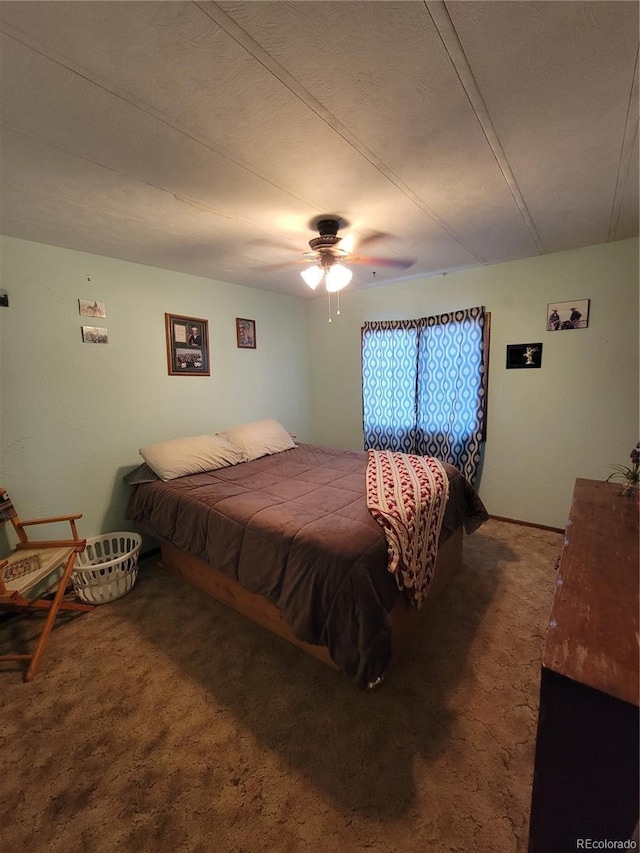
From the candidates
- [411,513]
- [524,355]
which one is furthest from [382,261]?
[411,513]

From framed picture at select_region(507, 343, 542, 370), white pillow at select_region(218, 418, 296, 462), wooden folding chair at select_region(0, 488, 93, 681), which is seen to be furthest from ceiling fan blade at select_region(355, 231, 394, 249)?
wooden folding chair at select_region(0, 488, 93, 681)

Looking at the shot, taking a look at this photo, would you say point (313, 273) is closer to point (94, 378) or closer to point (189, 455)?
point (189, 455)

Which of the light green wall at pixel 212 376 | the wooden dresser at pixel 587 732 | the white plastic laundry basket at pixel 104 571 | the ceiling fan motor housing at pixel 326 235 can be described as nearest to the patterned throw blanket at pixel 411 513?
the wooden dresser at pixel 587 732

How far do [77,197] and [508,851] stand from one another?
313 cm

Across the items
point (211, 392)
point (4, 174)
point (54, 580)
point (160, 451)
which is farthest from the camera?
point (211, 392)

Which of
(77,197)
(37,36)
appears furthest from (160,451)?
(37,36)

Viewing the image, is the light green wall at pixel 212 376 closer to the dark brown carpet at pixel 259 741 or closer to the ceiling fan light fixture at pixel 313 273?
the dark brown carpet at pixel 259 741

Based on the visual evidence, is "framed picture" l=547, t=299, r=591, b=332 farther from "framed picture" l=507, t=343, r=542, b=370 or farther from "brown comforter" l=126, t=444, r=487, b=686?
"brown comforter" l=126, t=444, r=487, b=686

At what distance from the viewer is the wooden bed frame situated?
175cm

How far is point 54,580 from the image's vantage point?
236 cm

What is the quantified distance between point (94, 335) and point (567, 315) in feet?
12.2

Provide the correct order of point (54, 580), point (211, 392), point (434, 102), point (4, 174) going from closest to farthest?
point (434, 102), point (4, 174), point (54, 580), point (211, 392)

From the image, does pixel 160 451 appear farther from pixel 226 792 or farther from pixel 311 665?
pixel 226 792

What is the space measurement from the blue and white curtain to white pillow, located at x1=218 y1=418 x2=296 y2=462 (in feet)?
3.49
